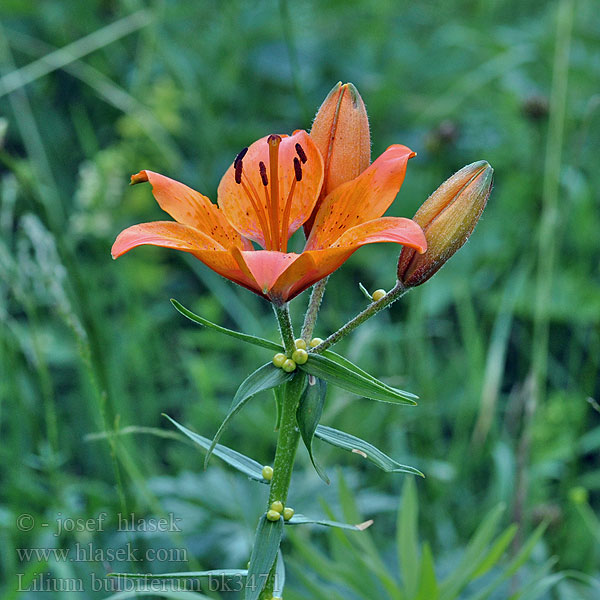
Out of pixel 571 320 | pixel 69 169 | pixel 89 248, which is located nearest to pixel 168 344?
pixel 89 248

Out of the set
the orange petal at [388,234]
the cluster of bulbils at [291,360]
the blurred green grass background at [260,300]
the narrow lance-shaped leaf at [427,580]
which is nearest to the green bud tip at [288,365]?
the cluster of bulbils at [291,360]

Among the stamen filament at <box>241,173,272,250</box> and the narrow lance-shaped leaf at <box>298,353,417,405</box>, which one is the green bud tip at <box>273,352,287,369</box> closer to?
the narrow lance-shaped leaf at <box>298,353,417,405</box>

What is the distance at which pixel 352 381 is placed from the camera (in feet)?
2.33

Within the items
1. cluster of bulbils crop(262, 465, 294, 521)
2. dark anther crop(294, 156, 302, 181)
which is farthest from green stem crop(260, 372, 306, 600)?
dark anther crop(294, 156, 302, 181)

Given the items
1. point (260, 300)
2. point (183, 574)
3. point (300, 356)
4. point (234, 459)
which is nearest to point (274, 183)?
point (300, 356)

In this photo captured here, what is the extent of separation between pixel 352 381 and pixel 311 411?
5 centimetres

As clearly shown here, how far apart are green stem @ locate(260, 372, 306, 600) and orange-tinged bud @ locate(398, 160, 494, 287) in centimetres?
18

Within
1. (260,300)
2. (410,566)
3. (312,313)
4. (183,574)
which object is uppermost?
(260,300)

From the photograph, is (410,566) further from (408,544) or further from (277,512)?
(277,512)

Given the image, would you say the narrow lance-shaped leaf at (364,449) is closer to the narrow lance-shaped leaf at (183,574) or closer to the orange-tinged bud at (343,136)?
the narrow lance-shaped leaf at (183,574)

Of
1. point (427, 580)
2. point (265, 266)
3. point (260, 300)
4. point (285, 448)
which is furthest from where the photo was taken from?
point (260, 300)

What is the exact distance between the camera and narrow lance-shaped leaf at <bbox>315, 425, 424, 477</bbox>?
75cm

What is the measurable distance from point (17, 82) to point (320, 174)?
1.30 metres

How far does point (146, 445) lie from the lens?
188 centimetres
